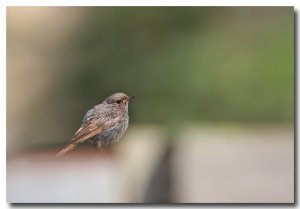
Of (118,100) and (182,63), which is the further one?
(182,63)

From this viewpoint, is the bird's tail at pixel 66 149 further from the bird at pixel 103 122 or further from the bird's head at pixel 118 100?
the bird's head at pixel 118 100

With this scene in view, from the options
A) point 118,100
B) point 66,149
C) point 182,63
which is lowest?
point 66,149

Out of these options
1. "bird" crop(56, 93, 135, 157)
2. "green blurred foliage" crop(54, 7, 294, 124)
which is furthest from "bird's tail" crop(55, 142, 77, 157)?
"green blurred foliage" crop(54, 7, 294, 124)

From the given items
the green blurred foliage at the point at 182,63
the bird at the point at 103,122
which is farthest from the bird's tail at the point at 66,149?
the green blurred foliage at the point at 182,63

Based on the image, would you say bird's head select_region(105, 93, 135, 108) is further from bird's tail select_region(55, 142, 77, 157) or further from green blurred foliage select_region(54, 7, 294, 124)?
bird's tail select_region(55, 142, 77, 157)

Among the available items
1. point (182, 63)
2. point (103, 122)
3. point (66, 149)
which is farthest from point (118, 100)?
point (182, 63)

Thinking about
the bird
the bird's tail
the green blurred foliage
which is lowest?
the bird's tail

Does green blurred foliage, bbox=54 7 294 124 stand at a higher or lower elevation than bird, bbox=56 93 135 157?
higher

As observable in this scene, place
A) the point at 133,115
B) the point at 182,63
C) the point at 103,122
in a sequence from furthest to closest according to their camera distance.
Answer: the point at 182,63 < the point at 133,115 < the point at 103,122

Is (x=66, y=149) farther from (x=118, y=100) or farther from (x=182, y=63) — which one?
(x=182, y=63)
